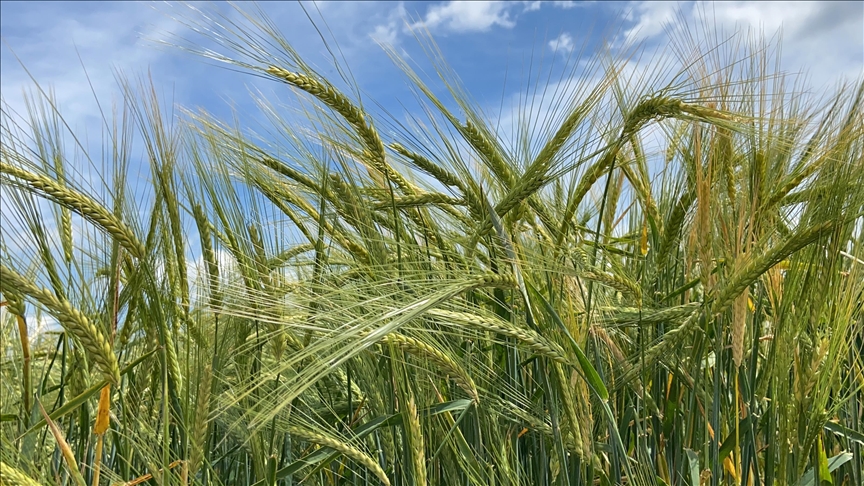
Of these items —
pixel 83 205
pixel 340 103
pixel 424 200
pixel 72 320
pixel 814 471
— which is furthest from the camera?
pixel 424 200

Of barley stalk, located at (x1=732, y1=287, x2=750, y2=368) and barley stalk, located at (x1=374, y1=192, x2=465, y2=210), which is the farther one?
barley stalk, located at (x1=374, y1=192, x2=465, y2=210)

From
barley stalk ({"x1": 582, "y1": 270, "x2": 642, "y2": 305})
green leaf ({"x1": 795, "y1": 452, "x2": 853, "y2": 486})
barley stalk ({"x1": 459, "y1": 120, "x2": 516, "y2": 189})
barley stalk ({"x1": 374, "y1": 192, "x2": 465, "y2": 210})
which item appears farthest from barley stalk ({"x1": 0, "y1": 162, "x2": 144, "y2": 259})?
green leaf ({"x1": 795, "y1": 452, "x2": 853, "y2": 486})

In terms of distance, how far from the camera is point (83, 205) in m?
1.16

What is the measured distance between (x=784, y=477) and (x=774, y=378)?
0.21m

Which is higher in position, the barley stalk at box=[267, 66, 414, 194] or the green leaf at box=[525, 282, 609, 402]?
the barley stalk at box=[267, 66, 414, 194]

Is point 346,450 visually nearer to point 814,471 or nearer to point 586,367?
point 586,367

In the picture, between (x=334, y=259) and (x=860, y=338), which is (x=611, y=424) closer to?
(x=334, y=259)

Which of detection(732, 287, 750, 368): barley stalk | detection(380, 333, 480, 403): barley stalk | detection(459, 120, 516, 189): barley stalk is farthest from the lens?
detection(459, 120, 516, 189): barley stalk

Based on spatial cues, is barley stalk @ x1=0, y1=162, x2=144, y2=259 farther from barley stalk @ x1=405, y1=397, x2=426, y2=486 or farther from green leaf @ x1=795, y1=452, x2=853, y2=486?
green leaf @ x1=795, y1=452, x2=853, y2=486

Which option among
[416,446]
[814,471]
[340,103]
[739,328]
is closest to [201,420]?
[416,446]

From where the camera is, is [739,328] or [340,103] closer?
[739,328]

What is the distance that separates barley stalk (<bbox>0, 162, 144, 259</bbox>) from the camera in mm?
1160

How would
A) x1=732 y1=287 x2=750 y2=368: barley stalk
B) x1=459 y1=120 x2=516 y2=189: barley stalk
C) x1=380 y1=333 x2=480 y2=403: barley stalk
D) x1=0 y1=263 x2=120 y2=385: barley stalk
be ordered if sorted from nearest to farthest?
x1=0 y1=263 x2=120 y2=385: barley stalk
x1=380 y1=333 x2=480 y2=403: barley stalk
x1=732 y1=287 x2=750 y2=368: barley stalk
x1=459 y1=120 x2=516 y2=189: barley stalk

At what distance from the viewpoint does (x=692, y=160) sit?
1.73 metres
